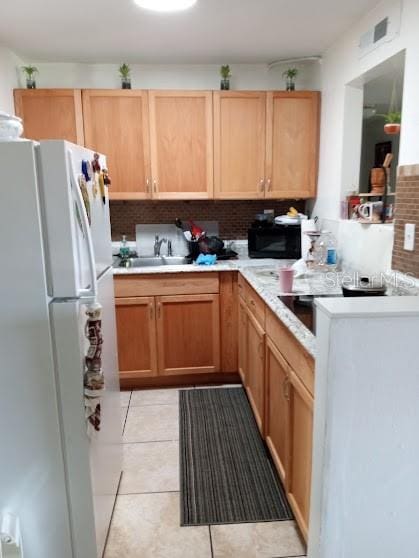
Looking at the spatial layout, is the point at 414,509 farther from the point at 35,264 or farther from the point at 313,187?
the point at 313,187

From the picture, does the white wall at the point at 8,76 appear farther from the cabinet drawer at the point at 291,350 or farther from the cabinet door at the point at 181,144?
the cabinet drawer at the point at 291,350

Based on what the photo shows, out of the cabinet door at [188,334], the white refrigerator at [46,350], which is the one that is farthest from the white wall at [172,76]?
the white refrigerator at [46,350]

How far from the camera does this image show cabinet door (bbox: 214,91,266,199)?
297 cm

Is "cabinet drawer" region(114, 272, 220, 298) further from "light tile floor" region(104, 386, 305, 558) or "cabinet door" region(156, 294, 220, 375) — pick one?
"light tile floor" region(104, 386, 305, 558)

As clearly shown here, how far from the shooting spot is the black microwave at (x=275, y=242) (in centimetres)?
304

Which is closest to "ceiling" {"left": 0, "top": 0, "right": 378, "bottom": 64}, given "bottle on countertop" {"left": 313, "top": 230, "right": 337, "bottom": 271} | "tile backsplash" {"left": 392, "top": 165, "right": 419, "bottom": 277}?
"tile backsplash" {"left": 392, "top": 165, "right": 419, "bottom": 277}

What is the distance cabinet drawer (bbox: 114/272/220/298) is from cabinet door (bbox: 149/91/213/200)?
65 centimetres

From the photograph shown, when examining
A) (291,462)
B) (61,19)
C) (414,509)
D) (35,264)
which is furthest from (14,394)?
(61,19)

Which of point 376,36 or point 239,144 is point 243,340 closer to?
point 239,144

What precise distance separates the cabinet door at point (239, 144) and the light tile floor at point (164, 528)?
188cm

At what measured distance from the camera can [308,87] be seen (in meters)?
3.22

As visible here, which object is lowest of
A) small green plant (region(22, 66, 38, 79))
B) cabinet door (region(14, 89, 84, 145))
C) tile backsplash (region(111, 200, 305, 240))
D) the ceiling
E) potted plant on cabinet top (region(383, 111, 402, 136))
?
tile backsplash (region(111, 200, 305, 240))

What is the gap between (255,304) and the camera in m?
2.28

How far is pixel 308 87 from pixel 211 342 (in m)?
2.17
